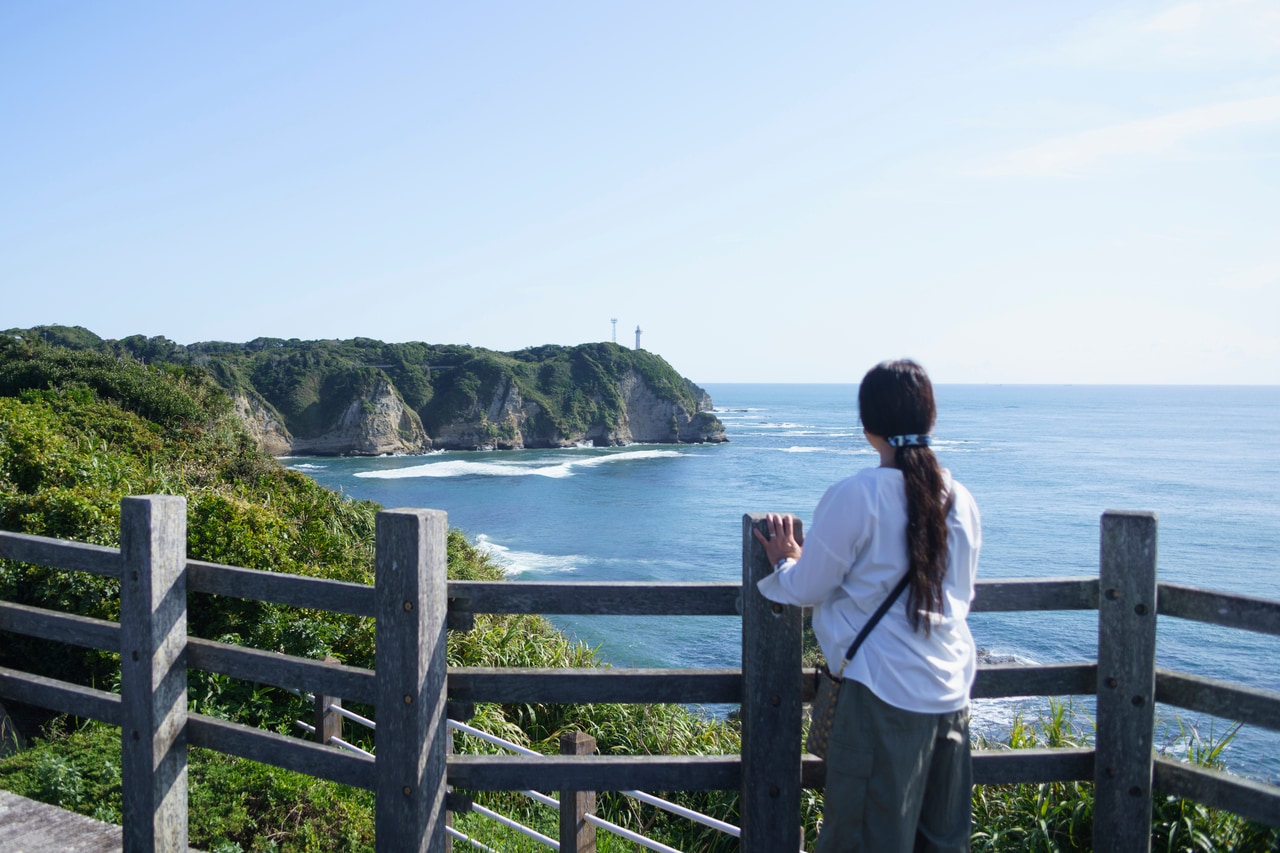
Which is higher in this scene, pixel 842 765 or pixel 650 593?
pixel 650 593

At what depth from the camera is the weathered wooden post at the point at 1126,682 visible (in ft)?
10.1

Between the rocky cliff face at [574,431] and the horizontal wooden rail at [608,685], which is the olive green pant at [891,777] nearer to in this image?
the horizontal wooden rail at [608,685]

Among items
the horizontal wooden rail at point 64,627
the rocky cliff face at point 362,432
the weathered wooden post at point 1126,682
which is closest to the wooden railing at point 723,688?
the weathered wooden post at point 1126,682

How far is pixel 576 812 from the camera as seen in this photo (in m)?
3.81

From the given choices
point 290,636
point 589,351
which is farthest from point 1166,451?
point 290,636

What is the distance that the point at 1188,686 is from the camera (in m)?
3.11

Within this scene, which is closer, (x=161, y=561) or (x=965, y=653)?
(x=965, y=653)

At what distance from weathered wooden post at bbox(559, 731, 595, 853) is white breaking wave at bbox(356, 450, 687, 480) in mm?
71101

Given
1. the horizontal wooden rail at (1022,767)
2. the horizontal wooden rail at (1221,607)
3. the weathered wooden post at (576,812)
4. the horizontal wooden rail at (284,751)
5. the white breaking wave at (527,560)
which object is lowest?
the white breaking wave at (527,560)

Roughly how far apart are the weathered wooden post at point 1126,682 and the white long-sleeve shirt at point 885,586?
769 mm

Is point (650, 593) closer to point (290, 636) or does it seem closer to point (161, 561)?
point (161, 561)

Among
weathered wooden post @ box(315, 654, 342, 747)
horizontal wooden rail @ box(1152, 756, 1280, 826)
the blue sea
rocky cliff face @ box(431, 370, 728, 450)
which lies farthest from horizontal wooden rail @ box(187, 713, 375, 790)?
rocky cliff face @ box(431, 370, 728, 450)

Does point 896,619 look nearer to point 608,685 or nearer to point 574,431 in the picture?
point 608,685

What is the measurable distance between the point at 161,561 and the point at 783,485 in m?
66.8
